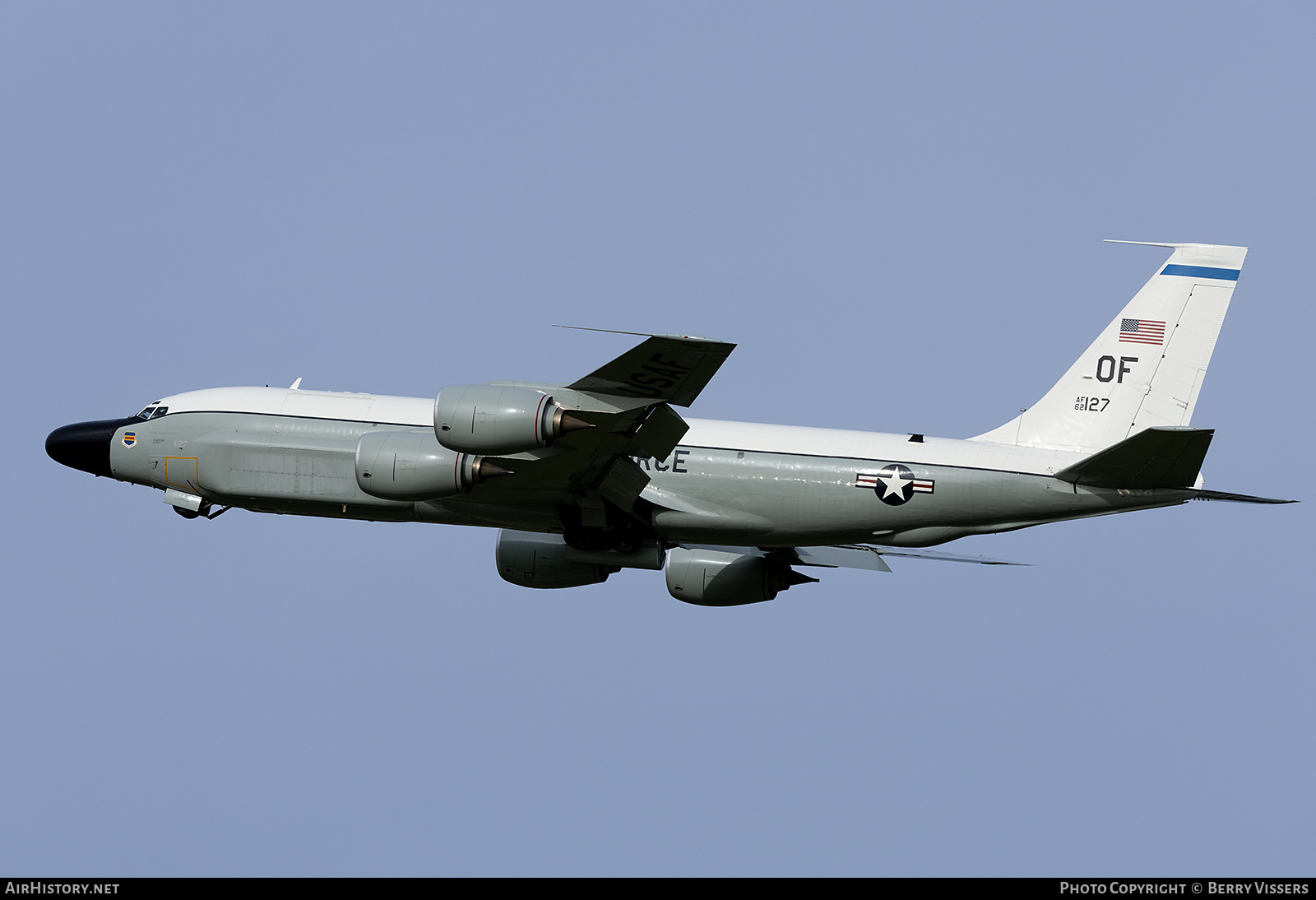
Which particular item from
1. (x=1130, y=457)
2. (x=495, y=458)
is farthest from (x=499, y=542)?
(x=1130, y=457)

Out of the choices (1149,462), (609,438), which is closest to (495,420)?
(609,438)

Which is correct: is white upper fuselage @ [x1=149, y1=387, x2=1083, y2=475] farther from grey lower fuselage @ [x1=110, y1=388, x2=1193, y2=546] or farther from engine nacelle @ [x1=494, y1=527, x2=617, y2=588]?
engine nacelle @ [x1=494, y1=527, x2=617, y2=588]

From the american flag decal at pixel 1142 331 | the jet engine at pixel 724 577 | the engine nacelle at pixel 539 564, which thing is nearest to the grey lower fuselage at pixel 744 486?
the engine nacelle at pixel 539 564

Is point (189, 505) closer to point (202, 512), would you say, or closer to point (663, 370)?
point (202, 512)

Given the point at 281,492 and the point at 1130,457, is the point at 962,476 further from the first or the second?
the point at 281,492

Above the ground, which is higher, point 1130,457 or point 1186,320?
point 1186,320

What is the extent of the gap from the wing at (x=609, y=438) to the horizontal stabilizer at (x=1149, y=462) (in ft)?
26.6

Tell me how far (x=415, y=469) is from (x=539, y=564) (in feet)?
21.4

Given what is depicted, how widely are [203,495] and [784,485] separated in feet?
43.5

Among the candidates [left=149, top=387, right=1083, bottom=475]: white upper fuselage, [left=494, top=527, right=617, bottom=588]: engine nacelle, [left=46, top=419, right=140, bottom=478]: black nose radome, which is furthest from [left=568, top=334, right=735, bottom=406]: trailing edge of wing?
[left=46, top=419, right=140, bottom=478]: black nose radome

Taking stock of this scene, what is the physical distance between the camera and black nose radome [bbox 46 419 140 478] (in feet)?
133

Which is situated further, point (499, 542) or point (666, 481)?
point (499, 542)

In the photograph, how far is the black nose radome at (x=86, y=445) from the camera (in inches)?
1598

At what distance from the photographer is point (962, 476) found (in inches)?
1427
